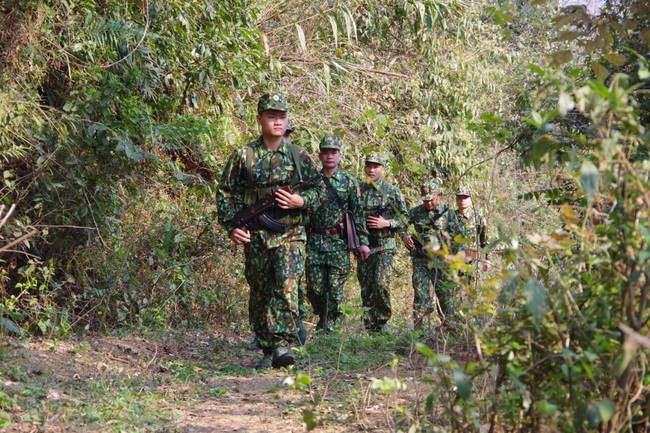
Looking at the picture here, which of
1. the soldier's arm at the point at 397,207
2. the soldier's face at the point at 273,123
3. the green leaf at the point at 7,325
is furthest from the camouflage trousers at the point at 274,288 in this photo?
the soldier's arm at the point at 397,207

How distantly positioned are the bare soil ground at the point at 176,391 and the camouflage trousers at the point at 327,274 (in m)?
2.39

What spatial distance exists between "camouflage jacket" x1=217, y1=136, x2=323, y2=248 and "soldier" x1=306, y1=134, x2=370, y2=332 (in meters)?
2.94

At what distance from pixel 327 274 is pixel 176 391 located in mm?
4386

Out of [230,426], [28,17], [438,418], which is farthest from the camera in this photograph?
[28,17]

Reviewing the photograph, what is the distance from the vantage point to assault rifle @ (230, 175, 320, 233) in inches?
262

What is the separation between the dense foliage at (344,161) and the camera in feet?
10.2

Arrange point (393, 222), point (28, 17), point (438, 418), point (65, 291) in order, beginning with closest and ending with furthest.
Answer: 1. point (438, 418)
2. point (28, 17)
3. point (65, 291)
4. point (393, 222)

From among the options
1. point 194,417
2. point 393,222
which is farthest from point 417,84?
point 194,417

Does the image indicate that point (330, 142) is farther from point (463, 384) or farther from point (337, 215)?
point (463, 384)

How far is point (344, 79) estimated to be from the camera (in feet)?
36.2

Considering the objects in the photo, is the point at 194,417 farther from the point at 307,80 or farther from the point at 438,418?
the point at 307,80

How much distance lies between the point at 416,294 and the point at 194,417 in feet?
17.7

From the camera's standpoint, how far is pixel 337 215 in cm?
998

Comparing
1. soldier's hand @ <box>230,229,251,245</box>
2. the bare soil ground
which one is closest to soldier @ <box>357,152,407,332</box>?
the bare soil ground
